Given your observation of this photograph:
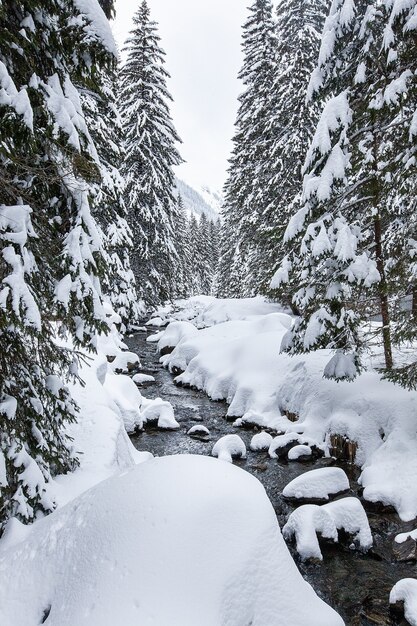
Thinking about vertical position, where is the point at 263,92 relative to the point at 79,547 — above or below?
above

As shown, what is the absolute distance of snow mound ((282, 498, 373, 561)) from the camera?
5.56 metres

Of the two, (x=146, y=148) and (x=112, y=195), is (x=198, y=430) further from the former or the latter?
(x=146, y=148)

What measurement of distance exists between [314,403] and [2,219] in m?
7.68

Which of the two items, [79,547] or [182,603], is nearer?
[182,603]

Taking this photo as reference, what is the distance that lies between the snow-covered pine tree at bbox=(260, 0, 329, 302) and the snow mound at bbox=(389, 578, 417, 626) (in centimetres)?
1105

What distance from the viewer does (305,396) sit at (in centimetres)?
976

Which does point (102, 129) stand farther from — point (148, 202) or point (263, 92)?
point (263, 92)

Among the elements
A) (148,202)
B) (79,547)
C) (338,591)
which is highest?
(148,202)

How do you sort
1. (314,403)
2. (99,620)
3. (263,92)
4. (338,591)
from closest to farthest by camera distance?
(99,620) → (338,591) → (314,403) → (263,92)

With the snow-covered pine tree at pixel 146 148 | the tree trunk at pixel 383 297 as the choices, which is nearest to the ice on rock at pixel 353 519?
the tree trunk at pixel 383 297

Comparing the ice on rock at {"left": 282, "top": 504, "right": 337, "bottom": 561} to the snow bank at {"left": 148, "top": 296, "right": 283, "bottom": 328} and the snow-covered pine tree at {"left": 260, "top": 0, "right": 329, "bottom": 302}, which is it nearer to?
the snow-covered pine tree at {"left": 260, "top": 0, "right": 329, "bottom": 302}

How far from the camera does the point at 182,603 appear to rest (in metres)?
2.54

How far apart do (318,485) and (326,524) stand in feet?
3.68

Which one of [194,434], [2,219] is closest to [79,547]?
[2,219]
